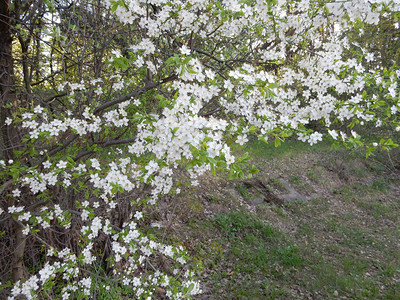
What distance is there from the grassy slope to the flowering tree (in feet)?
6.04

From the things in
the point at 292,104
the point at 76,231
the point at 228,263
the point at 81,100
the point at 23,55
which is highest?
the point at 23,55

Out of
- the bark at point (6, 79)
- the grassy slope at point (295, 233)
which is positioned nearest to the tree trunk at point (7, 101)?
the bark at point (6, 79)

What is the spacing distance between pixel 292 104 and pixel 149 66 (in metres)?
1.43

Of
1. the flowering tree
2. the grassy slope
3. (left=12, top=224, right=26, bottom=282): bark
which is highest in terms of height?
the flowering tree

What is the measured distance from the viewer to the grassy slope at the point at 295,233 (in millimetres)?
4363

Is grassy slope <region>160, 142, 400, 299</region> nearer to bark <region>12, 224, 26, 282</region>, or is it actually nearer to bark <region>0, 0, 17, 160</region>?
bark <region>12, 224, 26, 282</region>

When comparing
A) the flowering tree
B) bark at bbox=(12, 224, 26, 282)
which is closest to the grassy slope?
the flowering tree

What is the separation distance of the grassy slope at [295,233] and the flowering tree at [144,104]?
6.04 ft

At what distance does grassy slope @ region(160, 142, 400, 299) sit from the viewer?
4363 millimetres

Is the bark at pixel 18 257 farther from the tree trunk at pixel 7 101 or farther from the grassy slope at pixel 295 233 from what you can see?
the grassy slope at pixel 295 233

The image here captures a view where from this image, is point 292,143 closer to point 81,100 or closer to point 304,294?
Answer: point 304,294

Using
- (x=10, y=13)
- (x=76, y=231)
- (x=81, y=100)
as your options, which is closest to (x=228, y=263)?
(x=76, y=231)

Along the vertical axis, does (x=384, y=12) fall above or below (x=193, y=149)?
Answer: above

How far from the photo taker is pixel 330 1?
2.30 metres
